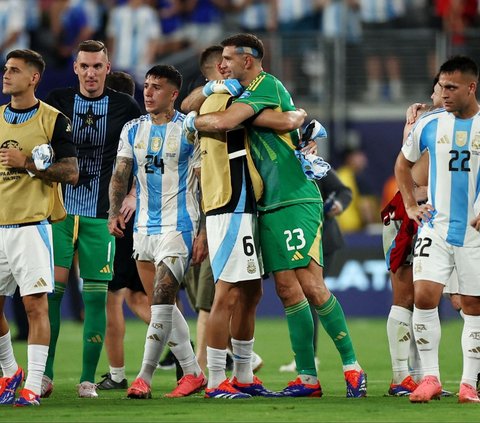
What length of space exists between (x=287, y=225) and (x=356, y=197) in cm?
1102

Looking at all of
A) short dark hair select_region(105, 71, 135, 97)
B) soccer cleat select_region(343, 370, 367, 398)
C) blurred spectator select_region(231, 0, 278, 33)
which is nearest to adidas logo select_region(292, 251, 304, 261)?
soccer cleat select_region(343, 370, 367, 398)

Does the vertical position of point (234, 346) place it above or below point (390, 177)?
below

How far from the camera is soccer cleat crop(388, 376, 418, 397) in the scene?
31.6 ft

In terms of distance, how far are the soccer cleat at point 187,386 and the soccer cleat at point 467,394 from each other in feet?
6.51

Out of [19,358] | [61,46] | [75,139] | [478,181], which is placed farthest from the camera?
[61,46]

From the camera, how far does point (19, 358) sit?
43.3 feet

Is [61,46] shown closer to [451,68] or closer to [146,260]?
[146,260]

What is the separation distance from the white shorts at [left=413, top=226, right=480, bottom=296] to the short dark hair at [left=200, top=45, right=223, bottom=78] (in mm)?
2741

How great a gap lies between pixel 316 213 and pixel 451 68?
1.44m

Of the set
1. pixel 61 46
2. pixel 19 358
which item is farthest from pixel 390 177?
pixel 19 358

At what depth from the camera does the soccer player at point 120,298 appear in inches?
420

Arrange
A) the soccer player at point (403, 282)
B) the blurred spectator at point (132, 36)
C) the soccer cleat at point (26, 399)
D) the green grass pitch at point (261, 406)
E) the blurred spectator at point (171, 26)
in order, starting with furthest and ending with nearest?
the blurred spectator at point (171, 26) < the blurred spectator at point (132, 36) < the soccer player at point (403, 282) < the soccer cleat at point (26, 399) < the green grass pitch at point (261, 406)

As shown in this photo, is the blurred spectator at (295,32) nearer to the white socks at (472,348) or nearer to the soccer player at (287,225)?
the soccer player at (287,225)

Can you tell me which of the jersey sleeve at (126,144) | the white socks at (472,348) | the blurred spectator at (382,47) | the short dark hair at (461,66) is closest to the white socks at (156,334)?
the jersey sleeve at (126,144)
